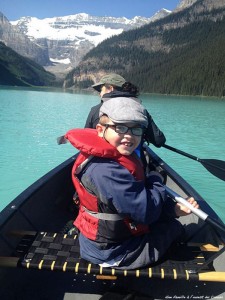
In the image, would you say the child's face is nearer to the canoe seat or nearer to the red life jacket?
the red life jacket

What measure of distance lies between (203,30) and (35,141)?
19919 cm

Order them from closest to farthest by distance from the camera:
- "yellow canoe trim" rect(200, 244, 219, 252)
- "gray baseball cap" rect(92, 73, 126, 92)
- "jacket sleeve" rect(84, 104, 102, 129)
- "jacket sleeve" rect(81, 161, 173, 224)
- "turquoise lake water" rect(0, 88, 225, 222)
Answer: "jacket sleeve" rect(81, 161, 173, 224) < "yellow canoe trim" rect(200, 244, 219, 252) < "gray baseball cap" rect(92, 73, 126, 92) < "jacket sleeve" rect(84, 104, 102, 129) < "turquoise lake water" rect(0, 88, 225, 222)

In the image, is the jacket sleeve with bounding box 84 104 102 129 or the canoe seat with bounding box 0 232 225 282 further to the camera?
the jacket sleeve with bounding box 84 104 102 129

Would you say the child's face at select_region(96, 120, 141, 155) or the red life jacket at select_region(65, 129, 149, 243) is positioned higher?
the child's face at select_region(96, 120, 141, 155)

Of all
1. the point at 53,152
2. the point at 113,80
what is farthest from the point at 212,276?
the point at 53,152

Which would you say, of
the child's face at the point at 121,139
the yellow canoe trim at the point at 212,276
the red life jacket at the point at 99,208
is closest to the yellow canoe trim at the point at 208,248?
the yellow canoe trim at the point at 212,276

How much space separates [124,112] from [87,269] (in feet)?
4.80

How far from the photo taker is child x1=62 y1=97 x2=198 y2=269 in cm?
265

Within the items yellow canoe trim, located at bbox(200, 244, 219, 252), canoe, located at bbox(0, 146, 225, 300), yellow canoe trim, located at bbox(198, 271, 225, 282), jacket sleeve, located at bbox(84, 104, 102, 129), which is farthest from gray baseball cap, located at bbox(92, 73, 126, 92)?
yellow canoe trim, located at bbox(198, 271, 225, 282)

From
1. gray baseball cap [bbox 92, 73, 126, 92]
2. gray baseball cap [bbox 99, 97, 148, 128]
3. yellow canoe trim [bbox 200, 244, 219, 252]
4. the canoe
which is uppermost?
gray baseball cap [bbox 92, 73, 126, 92]

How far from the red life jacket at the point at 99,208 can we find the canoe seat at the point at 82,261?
0.32 metres

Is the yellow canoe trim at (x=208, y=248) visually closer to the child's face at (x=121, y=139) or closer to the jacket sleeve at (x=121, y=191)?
the jacket sleeve at (x=121, y=191)

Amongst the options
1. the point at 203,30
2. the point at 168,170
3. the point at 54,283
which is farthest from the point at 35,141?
the point at 203,30

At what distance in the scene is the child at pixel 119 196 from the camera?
8.68 ft
